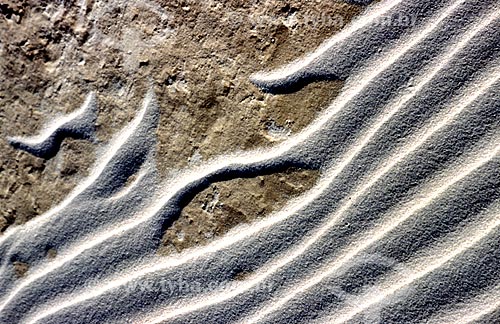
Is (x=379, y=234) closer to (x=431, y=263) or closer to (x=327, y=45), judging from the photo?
(x=431, y=263)

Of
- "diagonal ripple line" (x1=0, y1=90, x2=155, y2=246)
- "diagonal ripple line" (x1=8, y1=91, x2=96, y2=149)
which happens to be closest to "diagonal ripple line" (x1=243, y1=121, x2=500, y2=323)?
"diagonal ripple line" (x1=0, y1=90, x2=155, y2=246)

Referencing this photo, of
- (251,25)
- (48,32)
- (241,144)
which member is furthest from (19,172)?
(251,25)

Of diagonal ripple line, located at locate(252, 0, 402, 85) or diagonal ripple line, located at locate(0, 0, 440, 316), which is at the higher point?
diagonal ripple line, located at locate(252, 0, 402, 85)

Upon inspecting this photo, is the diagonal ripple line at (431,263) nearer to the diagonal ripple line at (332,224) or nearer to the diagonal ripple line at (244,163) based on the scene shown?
the diagonal ripple line at (332,224)

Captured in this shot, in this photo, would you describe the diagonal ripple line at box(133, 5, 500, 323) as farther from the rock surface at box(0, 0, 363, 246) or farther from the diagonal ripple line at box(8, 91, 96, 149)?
the diagonal ripple line at box(8, 91, 96, 149)

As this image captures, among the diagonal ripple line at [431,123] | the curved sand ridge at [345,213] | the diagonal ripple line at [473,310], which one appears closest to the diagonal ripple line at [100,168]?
the curved sand ridge at [345,213]

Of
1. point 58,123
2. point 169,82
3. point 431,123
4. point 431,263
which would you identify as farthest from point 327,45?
point 58,123
